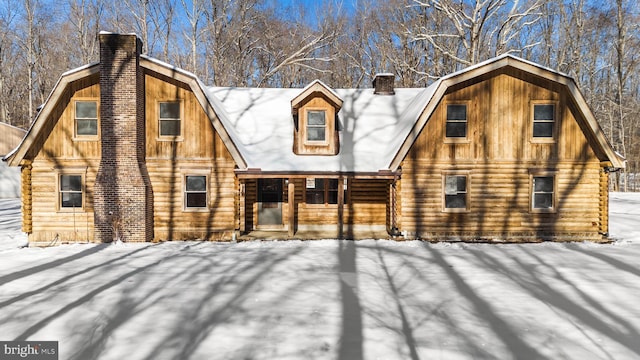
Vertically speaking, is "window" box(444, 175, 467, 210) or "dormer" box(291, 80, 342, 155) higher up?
"dormer" box(291, 80, 342, 155)

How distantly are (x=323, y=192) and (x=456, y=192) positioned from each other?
558cm

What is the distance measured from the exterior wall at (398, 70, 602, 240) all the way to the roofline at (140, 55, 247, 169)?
22.9 ft

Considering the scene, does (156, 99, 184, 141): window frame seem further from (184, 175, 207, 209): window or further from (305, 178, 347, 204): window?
(305, 178, 347, 204): window

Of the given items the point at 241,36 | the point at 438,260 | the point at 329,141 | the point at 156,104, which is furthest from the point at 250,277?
the point at 241,36

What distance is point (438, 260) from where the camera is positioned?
10.6 meters

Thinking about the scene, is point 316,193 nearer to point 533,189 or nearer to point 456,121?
point 456,121

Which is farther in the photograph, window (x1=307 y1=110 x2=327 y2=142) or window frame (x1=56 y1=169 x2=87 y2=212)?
window (x1=307 y1=110 x2=327 y2=142)

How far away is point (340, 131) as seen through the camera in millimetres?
15695

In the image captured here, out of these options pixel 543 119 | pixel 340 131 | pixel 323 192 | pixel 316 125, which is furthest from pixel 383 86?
pixel 543 119

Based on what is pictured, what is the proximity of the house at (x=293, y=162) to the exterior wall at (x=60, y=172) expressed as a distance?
0.04 metres

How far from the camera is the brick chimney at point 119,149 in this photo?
1258 centimetres

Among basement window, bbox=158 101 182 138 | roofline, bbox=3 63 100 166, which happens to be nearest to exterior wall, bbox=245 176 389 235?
basement window, bbox=158 101 182 138

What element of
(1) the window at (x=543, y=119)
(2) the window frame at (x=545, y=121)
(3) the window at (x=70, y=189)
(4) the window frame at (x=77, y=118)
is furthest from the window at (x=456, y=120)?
(3) the window at (x=70, y=189)

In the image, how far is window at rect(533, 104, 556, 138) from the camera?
44.5 feet
